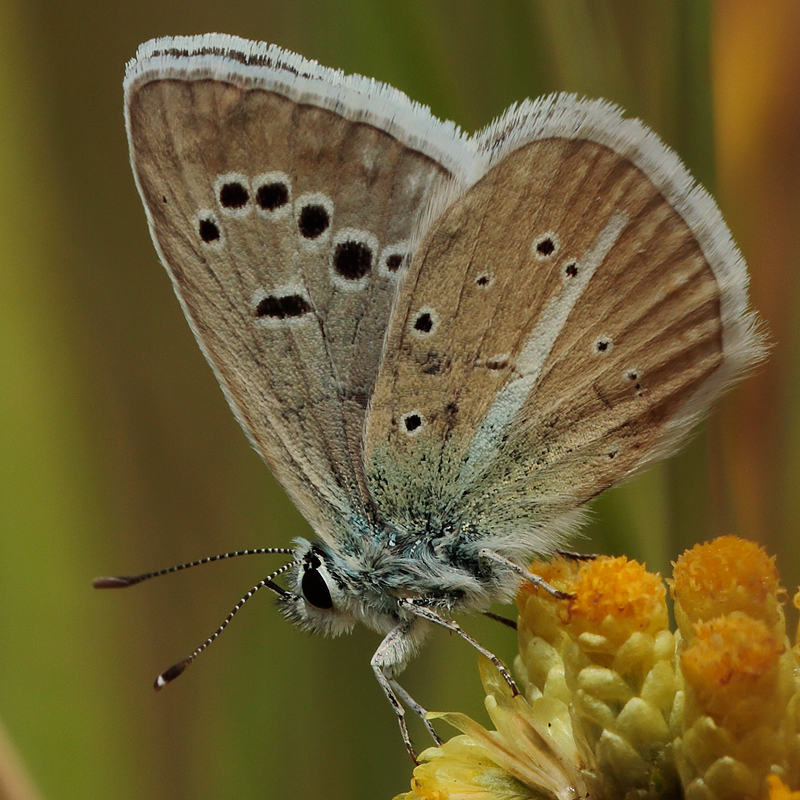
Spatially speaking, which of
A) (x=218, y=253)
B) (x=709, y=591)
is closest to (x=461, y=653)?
(x=709, y=591)

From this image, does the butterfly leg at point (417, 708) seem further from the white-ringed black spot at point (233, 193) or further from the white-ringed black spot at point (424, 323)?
the white-ringed black spot at point (233, 193)

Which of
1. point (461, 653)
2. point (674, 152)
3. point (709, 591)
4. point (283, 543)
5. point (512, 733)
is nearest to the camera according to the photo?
point (709, 591)

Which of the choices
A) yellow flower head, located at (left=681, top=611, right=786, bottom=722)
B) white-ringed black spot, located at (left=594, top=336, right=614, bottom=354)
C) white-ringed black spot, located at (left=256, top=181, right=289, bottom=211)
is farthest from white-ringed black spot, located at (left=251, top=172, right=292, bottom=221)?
yellow flower head, located at (left=681, top=611, right=786, bottom=722)

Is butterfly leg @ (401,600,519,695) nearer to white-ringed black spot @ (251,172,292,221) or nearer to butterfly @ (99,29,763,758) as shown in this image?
butterfly @ (99,29,763,758)

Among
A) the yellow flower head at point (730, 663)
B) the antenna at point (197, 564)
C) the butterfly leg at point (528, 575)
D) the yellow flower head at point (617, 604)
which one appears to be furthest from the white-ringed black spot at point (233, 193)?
the yellow flower head at point (730, 663)

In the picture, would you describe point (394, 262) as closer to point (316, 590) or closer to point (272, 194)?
point (272, 194)

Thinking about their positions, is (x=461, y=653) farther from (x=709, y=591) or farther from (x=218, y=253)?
(x=218, y=253)
